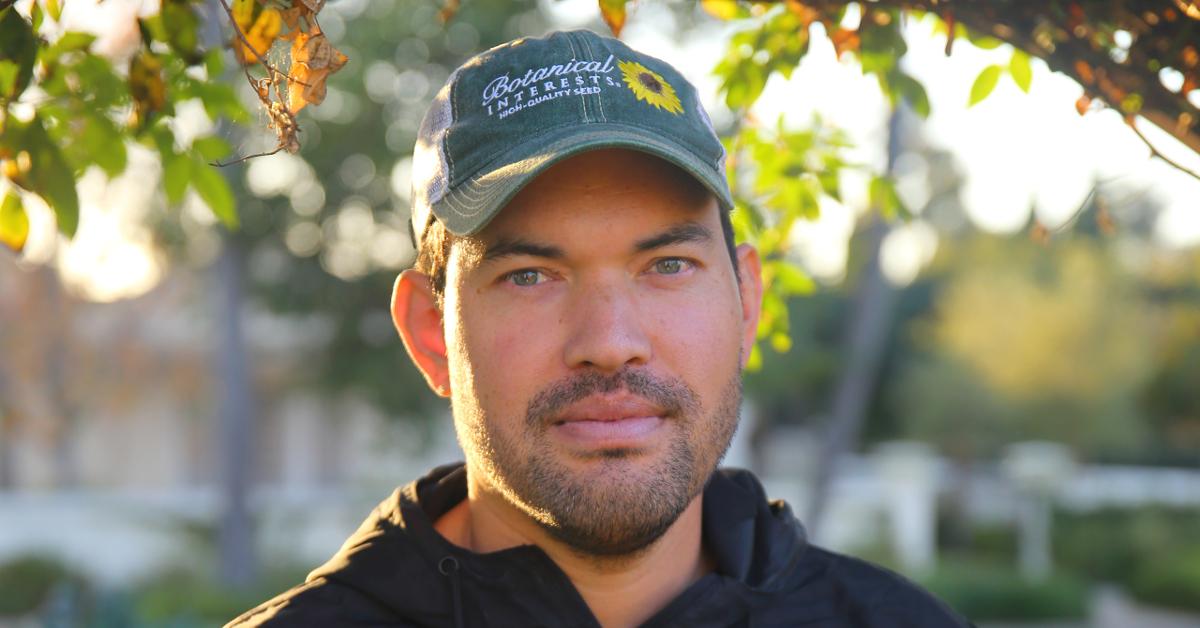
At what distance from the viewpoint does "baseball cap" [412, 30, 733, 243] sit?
220cm

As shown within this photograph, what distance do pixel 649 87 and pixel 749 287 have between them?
0.49 m

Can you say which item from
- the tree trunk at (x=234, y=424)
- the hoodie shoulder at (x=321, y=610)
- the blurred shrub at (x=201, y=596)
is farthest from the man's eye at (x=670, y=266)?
the tree trunk at (x=234, y=424)

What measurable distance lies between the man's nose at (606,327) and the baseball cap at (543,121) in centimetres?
21

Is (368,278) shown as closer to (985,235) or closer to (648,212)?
(648,212)

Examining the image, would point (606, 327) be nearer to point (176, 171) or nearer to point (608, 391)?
point (608, 391)

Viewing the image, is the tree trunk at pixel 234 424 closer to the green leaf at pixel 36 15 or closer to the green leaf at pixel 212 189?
the green leaf at pixel 212 189

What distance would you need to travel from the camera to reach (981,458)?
24953 mm

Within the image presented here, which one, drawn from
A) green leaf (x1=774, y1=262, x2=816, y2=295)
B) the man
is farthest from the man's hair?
green leaf (x1=774, y1=262, x2=816, y2=295)

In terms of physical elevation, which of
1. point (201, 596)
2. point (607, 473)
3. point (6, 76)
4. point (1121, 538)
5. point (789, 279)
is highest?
point (6, 76)

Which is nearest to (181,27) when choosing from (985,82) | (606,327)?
(606,327)

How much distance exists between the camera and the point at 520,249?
7.36ft

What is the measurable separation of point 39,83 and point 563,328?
1303 millimetres

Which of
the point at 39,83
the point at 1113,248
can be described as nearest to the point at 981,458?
the point at 1113,248

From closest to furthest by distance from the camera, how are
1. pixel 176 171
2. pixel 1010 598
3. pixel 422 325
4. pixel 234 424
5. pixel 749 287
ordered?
pixel 422 325 → pixel 749 287 → pixel 176 171 → pixel 234 424 → pixel 1010 598
